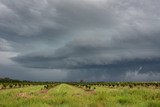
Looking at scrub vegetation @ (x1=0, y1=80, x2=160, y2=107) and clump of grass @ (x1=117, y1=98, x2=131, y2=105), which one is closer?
scrub vegetation @ (x1=0, y1=80, x2=160, y2=107)

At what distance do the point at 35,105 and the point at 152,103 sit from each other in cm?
606

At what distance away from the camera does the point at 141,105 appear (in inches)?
706

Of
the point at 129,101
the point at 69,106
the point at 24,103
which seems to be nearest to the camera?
the point at 69,106

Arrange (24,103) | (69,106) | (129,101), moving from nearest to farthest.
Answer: (69,106)
(24,103)
(129,101)

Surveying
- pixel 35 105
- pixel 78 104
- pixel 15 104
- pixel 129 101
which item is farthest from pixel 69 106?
pixel 129 101

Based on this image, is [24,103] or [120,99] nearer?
[24,103]

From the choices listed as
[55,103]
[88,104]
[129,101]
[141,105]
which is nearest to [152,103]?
[141,105]

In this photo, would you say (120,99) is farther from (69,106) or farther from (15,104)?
(15,104)

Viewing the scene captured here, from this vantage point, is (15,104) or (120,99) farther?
(120,99)

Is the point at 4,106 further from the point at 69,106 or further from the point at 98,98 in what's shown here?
the point at 98,98

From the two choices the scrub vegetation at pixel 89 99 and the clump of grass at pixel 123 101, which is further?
the clump of grass at pixel 123 101

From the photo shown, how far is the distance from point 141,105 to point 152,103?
69 centimetres

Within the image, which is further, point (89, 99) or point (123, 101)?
point (89, 99)

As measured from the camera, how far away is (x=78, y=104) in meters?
17.6
